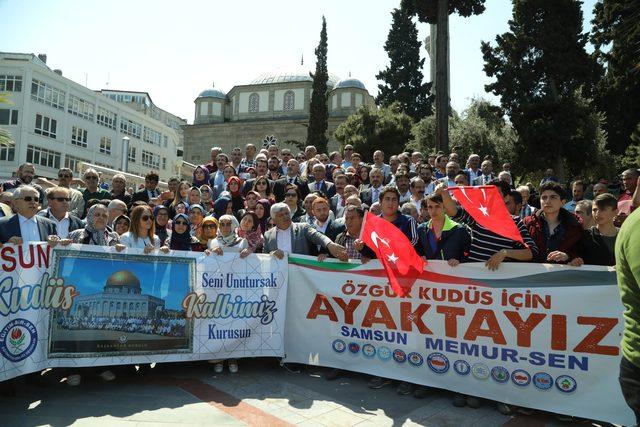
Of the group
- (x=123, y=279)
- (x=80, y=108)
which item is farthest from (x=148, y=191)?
(x=80, y=108)

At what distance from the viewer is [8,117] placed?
43250 mm

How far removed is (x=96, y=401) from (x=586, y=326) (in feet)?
15.3

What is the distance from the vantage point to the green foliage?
18.9 m

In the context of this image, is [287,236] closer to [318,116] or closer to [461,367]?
[461,367]

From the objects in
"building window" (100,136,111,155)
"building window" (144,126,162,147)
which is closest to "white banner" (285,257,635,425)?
"building window" (100,136,111,155)

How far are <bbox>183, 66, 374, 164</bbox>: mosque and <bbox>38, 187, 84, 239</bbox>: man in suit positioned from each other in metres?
55.5

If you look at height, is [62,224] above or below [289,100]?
below

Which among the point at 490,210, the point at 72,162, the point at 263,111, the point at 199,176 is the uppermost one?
the point at 263,111

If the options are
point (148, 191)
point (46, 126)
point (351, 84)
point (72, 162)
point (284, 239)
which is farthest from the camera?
point (351, 84)

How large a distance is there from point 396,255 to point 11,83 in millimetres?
50699

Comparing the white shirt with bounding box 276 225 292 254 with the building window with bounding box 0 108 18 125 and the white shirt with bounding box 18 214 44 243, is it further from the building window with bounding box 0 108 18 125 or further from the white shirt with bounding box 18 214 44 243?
the building window with bounding box 0 108 18 125

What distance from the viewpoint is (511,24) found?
2552 centimetres

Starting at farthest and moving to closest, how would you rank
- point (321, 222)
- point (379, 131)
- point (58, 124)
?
1. point (58, 124)
2. point (379, 131)
3. point (321, 222)

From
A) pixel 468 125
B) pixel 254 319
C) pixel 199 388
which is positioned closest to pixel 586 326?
pixel 254 319
